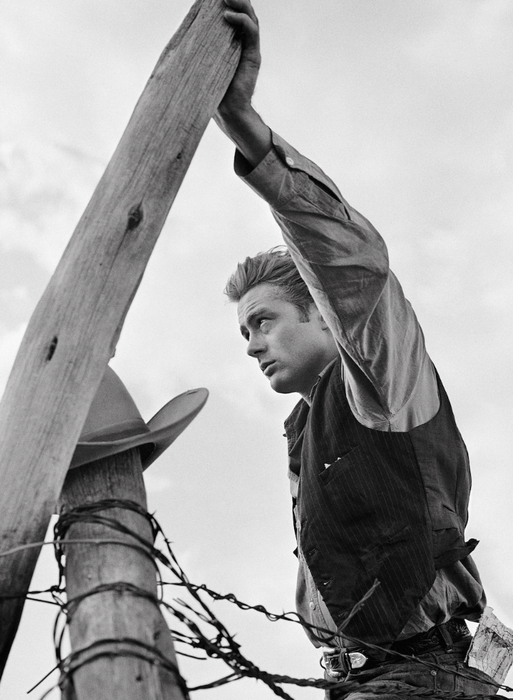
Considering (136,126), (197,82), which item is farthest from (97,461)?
(197,82)

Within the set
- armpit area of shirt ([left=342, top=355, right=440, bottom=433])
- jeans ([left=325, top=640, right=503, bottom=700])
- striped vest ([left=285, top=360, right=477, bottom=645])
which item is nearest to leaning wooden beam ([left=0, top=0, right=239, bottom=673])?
armpit area of shirt ([left=342, top=355, right=440, bottom=433])

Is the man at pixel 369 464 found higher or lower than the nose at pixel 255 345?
lower

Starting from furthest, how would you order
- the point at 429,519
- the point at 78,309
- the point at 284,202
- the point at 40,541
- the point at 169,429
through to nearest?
the point at 429,519
the point at 284,202
the point at 169,429
the point at 78,309
the point at 40,541

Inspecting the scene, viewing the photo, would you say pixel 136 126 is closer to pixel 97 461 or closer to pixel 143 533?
pixel 97 461

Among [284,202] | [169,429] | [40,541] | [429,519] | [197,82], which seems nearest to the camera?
[40,541]

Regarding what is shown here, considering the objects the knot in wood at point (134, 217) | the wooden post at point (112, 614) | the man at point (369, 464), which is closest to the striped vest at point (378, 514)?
the man at point (369, 464)

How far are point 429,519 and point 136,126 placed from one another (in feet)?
4.72

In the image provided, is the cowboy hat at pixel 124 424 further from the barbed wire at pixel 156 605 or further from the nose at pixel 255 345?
the nose at pixel 255 345

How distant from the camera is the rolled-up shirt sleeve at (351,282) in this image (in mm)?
2619

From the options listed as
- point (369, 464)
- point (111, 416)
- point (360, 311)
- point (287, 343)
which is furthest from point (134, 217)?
point (287, 343)

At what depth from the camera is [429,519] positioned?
2.83 meters

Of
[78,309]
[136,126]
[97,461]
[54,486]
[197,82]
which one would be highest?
[197,82]

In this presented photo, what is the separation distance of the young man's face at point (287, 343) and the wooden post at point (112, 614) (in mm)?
1521

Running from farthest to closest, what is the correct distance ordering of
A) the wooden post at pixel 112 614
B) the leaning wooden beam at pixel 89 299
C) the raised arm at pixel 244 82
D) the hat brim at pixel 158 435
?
the raised arm at pixel 244 82
the hat brim at pixel 158 435
the leaning wooden beam at pixel 89 299
the wooden post at pixel 112 614
